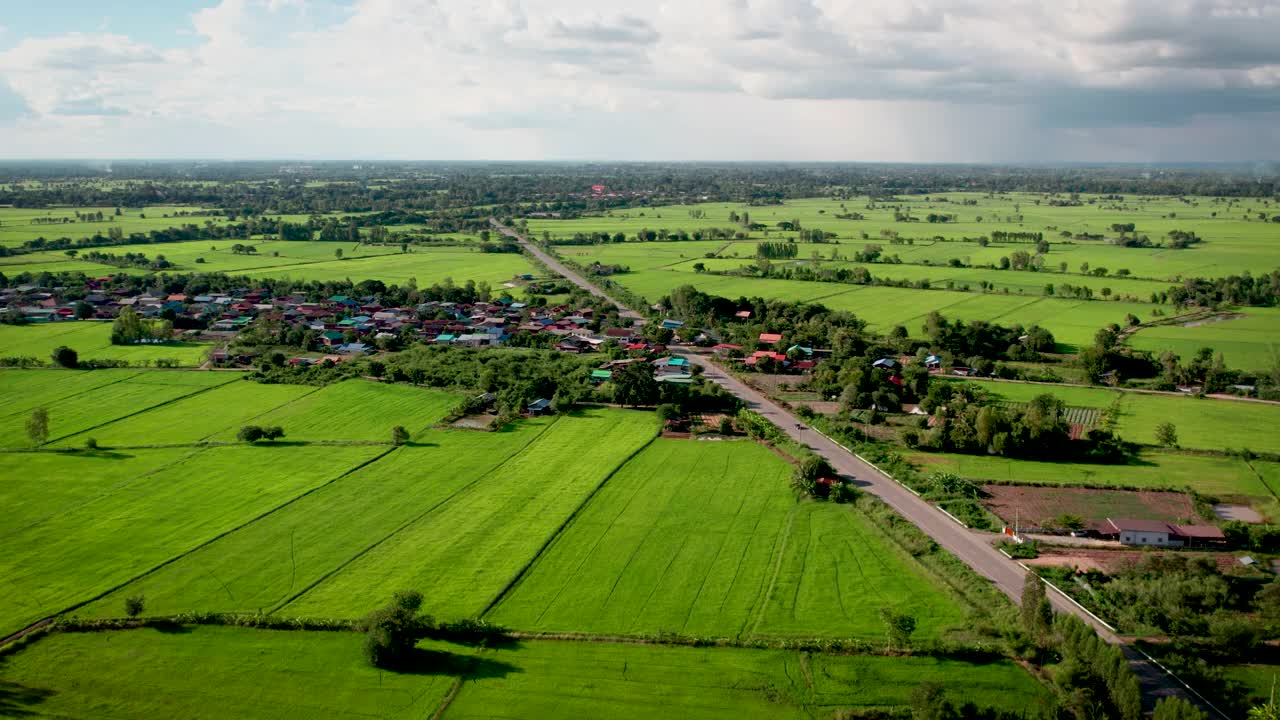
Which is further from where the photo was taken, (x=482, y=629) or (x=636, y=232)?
(x=636, y=232)

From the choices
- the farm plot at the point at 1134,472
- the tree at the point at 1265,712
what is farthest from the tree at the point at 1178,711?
the farm plot at the point at 1134,472

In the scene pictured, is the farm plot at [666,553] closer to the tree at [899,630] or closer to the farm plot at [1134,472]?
the tree at [899,630]

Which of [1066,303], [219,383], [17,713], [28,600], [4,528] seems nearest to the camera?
[17,713]

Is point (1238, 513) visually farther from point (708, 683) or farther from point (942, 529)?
point (708, 683)

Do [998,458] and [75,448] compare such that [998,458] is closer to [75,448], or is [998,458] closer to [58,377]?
[75,448]

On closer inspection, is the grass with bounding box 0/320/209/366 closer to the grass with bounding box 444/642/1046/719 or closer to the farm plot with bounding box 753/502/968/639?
the grass with bounding box 444/642/1046/719

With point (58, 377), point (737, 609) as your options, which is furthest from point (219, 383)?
point (737, 609)

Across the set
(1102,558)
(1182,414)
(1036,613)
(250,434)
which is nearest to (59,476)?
(250,434)
